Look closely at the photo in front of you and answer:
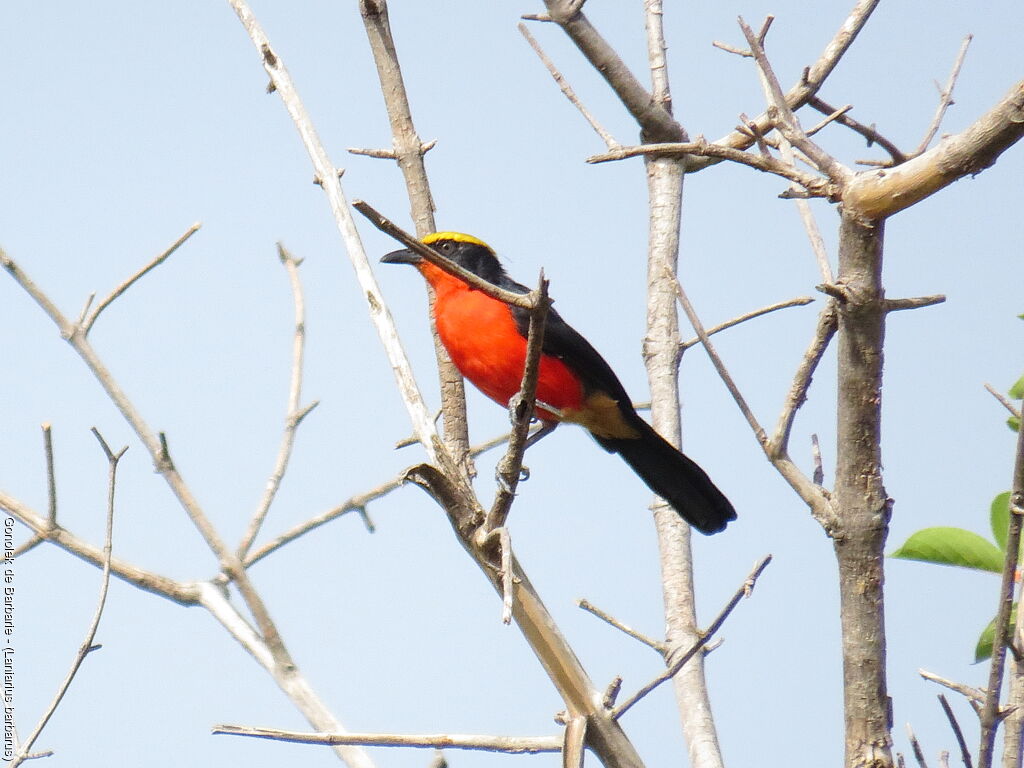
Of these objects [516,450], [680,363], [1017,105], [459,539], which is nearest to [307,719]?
[459,539]

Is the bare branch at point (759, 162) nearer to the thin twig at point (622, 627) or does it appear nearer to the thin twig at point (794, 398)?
the thin twig at point (794, 398)

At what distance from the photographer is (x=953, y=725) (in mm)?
2033

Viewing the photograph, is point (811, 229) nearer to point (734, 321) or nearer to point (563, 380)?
point (734, 321)

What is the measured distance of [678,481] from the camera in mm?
4441

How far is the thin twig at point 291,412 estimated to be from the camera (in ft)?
11.3

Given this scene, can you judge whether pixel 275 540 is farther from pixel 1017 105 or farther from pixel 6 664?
pixel 1017 105

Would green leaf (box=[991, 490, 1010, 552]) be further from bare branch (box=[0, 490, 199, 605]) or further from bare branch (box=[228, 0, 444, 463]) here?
bare branch (box=[0, 490, 199, 605])

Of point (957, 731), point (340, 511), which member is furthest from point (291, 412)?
point (957, 731)

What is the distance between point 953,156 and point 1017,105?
13 cm

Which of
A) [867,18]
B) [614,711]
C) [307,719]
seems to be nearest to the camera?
[614,711]

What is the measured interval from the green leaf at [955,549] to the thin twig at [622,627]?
2.57ft

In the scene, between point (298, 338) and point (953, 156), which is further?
point (298, 338)

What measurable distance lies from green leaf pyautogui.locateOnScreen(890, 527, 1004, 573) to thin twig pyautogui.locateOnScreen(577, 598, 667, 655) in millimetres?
783

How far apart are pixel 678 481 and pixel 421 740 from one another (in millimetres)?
2447
